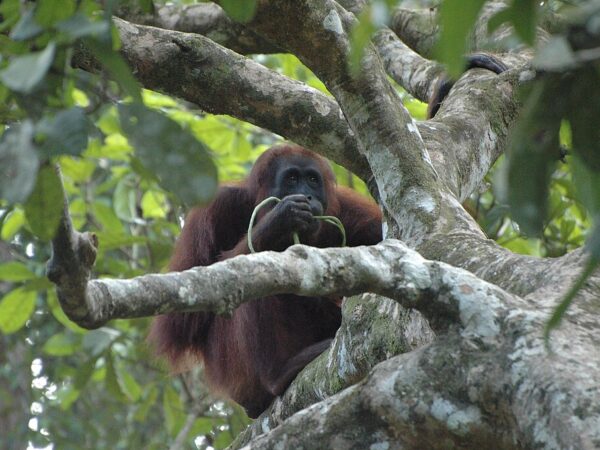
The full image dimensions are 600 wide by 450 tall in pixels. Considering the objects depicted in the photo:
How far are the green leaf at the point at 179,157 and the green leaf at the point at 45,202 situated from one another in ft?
0.68

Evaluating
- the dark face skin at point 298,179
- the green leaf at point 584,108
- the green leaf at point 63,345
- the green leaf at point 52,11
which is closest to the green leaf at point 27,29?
the green leaf at point 52,11

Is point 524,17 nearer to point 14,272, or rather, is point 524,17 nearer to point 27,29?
point 27,29

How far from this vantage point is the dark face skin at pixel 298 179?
5016 millimetres

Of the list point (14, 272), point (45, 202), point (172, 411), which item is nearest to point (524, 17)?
point (45, 202)

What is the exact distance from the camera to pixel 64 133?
1212mm

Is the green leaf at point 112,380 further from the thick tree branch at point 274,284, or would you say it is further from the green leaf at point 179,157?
the green leaf at point 179,157

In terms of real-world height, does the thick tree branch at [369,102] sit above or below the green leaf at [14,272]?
above

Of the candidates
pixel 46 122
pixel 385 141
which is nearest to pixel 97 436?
pixel 385 141

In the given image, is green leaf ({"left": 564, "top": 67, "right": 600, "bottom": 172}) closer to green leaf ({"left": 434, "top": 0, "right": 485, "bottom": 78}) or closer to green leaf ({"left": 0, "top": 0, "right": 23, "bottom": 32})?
green leaf ({"left": 434, "top": 0, "right": 485, "bottom": 78})

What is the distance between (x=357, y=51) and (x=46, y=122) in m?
0.41

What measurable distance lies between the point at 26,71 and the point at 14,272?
401 cm

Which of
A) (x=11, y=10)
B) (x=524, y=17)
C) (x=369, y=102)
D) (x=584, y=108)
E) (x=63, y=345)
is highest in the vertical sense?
(x=524, y=17)

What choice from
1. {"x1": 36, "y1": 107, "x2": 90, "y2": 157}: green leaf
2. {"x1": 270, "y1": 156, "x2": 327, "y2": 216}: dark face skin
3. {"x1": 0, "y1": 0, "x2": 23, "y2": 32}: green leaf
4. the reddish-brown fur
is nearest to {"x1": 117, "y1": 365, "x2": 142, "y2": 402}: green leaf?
the reddish-brown fur

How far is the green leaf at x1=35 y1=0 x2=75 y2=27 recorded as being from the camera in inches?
47.6
